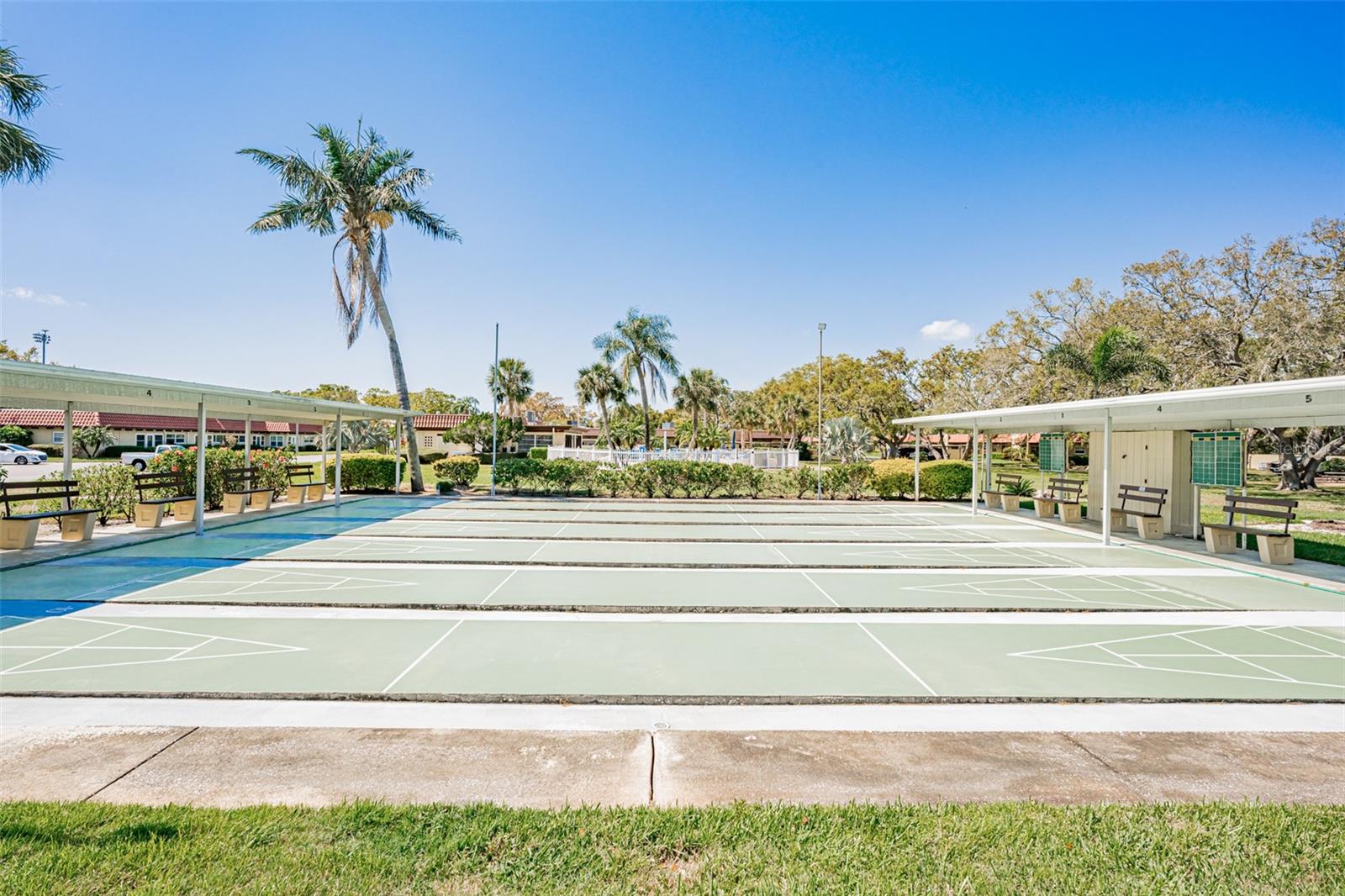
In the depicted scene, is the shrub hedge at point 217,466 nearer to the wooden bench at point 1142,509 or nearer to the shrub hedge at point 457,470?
the shrub hedge at point 457,470

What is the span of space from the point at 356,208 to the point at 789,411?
43624mm

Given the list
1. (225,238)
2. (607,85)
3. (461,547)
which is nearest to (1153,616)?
(461,547)

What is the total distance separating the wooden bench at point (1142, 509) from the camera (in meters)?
12.5

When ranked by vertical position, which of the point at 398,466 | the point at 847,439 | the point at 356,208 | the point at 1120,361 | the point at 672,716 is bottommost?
the point at 672,716

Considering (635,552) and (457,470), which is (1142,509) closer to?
(635,552)

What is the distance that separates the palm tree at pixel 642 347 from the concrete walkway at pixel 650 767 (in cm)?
3320

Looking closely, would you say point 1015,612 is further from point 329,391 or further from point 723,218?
point 329,391

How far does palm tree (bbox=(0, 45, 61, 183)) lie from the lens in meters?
13.5

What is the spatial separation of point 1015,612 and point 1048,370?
30.5 m

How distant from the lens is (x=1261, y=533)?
33.2 ft

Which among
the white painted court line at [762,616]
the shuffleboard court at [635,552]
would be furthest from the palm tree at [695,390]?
the white painted court line at [762,616]

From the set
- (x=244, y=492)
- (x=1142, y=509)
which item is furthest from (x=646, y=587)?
(x=244, y=492)

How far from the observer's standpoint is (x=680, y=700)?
443cm

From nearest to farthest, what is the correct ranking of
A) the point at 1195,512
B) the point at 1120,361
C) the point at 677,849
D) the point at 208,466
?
1. the point at 677,849
2. the point at 1195,512
3. the point at 208,466
4. the point at 1120,361
